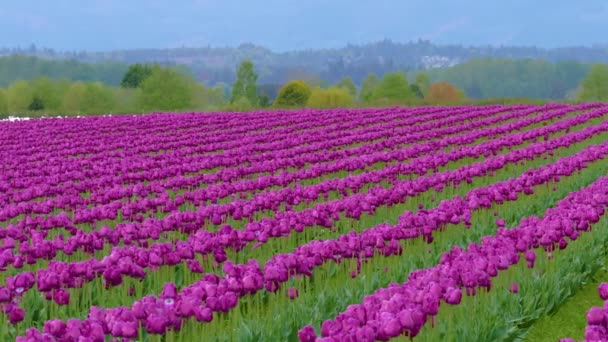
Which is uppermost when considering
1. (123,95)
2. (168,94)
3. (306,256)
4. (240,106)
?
(306,256)

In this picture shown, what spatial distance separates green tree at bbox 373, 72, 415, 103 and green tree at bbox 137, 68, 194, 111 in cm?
3565

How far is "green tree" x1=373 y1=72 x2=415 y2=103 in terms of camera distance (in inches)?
5212

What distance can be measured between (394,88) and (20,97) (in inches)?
2447

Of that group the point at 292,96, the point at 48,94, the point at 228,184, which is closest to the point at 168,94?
the point at 292,96

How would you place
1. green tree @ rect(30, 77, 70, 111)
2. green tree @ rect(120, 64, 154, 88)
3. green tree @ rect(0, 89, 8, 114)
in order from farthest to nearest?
1. green tree @ rect(30, 77, 70, 111)
2. green tree @ rect(120, 64, 154, 88)
3. green tree @ rect(0, 89, 8, 114)

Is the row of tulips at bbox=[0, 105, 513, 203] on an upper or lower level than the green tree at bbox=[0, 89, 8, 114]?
upper

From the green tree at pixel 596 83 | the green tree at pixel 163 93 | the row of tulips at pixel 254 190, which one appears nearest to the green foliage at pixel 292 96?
the green tree at pixel 163 93

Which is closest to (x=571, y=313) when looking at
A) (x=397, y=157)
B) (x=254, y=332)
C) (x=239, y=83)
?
(x=254, y=332)

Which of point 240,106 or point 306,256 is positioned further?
point 240,106

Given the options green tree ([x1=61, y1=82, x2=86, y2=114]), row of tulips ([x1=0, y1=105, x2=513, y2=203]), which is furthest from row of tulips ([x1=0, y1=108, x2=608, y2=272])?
green tree ([x1=61, y1=82, x2=86, y2=114])

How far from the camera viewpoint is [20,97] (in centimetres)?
12950

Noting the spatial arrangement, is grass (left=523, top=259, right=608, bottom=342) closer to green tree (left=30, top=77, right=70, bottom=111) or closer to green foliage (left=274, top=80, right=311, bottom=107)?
green foliage (left=274, top=80, right=311, bottom=107)

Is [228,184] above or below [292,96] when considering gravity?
above

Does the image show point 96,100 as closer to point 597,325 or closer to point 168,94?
point 168,94
